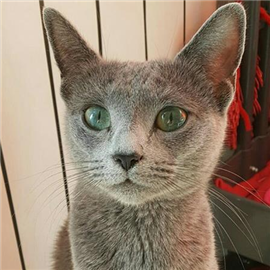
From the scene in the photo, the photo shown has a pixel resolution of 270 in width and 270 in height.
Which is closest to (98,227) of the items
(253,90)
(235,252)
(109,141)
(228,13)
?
(109,141)

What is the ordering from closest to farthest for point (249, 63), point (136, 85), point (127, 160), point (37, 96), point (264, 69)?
1. point (127, 160)
2. point (136, 85)
3. point (37, 96)
4. point (249, 63)
5. point (264, 69)

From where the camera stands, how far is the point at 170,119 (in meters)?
0.86

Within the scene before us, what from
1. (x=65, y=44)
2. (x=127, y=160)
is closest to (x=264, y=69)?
(x=65, y=44)

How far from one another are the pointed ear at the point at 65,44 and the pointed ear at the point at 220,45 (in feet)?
0.58

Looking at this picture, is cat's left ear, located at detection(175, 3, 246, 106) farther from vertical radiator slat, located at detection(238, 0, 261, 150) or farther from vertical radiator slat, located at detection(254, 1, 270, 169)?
vertical radiator slat, located at detection(254, 1, 270, 169)

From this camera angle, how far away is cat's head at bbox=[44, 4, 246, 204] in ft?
2.63

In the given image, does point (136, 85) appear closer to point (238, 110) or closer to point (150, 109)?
point (150, 109)

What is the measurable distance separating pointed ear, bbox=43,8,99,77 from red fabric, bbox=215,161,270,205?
0.69 meters

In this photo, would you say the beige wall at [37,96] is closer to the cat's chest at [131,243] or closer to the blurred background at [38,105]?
the blurred background at [38,105]

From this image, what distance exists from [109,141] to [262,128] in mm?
1091

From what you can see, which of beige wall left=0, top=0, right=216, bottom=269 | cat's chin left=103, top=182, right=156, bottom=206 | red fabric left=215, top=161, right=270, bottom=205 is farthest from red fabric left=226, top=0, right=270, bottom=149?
cat's chin left=103, top=182, right=156, bottom=206

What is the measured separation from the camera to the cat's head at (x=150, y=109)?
0.80 metres

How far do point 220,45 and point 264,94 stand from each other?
87cm

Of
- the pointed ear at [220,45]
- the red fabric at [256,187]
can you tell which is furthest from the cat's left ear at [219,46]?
the red fabric at [256,187]
